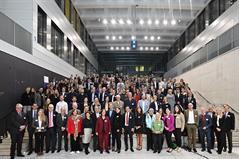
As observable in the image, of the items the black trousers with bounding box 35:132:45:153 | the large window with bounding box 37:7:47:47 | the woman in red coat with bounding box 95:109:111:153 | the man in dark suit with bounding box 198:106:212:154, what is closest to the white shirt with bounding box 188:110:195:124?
the man in dark suit with bounding box 198:106:212:154

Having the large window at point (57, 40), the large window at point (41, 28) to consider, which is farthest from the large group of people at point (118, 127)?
the large window at point (57, 40)

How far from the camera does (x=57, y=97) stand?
46.4 feet

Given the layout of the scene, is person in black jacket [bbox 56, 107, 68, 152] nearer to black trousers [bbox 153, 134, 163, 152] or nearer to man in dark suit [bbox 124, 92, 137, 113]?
man in dark suit [bbox 124, 92, 137, 113]

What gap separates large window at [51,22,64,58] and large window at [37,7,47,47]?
223 centimetres

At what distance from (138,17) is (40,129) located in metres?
17.9

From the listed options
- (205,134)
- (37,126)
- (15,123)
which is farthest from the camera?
(205,134)

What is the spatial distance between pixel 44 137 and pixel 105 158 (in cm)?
284

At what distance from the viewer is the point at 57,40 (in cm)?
2262

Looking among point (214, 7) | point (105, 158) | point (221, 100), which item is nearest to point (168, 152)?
point (105, 158)

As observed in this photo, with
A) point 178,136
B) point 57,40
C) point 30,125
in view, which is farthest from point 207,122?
point 57,40

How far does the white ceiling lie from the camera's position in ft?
79.1

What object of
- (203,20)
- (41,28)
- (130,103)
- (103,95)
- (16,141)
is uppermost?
(203,20)

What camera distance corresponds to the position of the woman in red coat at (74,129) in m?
11.7

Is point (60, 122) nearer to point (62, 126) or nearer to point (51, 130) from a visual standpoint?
→ point (62, 126)
